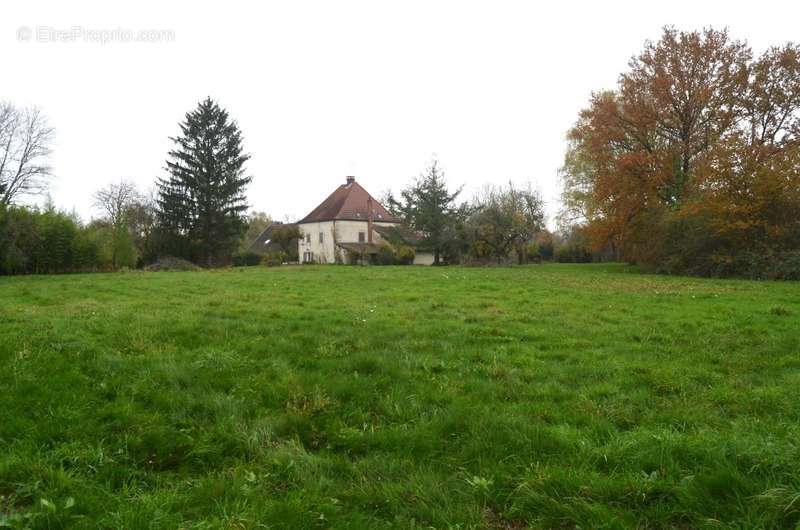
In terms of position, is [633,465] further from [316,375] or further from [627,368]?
[316,375]

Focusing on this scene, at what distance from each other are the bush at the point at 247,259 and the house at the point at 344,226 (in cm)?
504

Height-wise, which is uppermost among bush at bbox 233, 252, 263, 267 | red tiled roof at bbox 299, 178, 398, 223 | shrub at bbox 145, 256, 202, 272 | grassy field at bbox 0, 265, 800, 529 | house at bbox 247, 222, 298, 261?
red tiled roof at bbox 299, 178, 398, 223

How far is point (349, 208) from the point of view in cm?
5588

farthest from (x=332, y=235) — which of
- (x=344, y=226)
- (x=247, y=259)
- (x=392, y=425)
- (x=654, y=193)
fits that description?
(x=392, y=425)

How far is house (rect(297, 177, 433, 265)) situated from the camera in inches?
2037

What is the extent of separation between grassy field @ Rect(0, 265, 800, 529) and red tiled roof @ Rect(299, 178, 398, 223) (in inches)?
1866

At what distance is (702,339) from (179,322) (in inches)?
311

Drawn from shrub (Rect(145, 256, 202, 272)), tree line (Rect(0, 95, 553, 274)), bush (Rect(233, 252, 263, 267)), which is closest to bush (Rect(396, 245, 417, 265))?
tree line (Rect(0, 95, 553, 274))

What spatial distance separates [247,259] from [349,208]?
38.9 feet

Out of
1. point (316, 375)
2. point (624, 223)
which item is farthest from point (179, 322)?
point (624, 223)

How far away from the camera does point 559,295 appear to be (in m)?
13.9

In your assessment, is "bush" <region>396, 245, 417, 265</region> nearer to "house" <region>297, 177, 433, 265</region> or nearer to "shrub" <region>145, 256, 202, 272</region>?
"house" <region>297, 177, 433, 265</region>

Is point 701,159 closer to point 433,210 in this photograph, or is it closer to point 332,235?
point 433,210

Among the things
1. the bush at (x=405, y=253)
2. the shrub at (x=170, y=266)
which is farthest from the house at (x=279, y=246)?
the shrub at (x=170, y=266)
